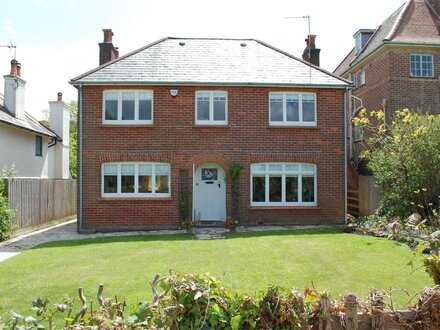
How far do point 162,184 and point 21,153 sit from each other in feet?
29.6

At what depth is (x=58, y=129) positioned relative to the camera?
25625 millimetres

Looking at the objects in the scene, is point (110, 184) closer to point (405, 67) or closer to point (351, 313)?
point (351, 313)

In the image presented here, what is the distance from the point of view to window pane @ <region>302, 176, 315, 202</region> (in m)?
16.8

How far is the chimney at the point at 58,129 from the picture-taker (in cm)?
2542

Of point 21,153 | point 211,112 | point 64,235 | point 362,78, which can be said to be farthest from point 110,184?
point 362,78

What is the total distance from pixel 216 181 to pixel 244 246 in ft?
18.1

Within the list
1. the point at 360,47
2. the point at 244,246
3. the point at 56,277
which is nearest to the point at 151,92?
the point at 244,246

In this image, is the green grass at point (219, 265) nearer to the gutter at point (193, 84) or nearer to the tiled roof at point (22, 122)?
the gutter at point (193, 84)

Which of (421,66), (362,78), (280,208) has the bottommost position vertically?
(280,208)

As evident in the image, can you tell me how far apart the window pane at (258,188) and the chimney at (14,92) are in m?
12.9

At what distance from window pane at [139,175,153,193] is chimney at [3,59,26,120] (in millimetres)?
9162

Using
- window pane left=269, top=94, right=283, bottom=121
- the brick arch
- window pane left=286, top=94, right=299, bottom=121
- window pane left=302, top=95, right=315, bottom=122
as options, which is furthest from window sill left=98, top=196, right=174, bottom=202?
window pane left=302, top=95, right=315, bottom=122

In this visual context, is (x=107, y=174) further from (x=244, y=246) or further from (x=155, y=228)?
(x=244, y=246)

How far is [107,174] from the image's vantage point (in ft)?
53.4
